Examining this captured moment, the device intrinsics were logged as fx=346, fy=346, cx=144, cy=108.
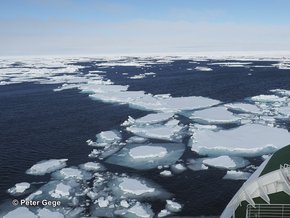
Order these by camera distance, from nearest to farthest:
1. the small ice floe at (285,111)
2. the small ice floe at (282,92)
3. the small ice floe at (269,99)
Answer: the small ice floe at (285,111) → the small ice floe at (269,99) → the small ice floe at (282,92)

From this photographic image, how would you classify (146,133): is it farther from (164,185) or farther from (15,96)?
(15,96)

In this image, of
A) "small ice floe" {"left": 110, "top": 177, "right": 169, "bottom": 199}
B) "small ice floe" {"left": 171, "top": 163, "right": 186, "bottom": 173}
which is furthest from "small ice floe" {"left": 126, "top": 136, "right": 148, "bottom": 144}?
"small ice floe" {"left": 110, "top": 177, "right": 169, "bottom": 199}

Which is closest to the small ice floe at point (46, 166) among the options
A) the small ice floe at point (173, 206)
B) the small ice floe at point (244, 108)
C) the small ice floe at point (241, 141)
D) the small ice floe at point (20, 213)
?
the small ice floe at point (20, 213)

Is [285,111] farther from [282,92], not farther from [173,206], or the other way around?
[173,206]

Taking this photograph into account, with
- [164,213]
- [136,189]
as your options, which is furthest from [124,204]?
[164,213]

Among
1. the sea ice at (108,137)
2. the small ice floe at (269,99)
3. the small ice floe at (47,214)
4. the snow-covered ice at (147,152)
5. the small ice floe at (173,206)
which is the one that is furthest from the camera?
the small ice floe at (269,99)

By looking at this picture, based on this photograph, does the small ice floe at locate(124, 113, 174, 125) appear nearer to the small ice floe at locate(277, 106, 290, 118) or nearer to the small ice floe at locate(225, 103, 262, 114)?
the small ice floe at locate(225, 103, 262, 114)

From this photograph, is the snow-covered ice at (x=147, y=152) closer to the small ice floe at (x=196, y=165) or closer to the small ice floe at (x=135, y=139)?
the small ice floe at (x=135, y=139)

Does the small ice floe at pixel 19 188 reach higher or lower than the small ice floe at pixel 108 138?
lower
